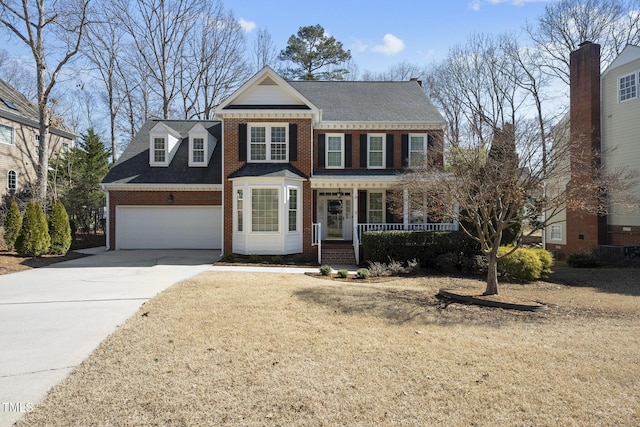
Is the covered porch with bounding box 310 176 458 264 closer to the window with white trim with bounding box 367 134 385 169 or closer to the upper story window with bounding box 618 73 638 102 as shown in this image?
the window with white trim with bounding box 367 134 385 169

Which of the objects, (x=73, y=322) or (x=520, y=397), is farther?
(x=73, y=322)

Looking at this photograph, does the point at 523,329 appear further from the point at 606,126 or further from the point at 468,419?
the point at 606,126

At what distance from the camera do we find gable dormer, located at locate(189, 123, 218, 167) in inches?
722

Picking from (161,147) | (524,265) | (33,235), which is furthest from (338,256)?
(33,235)

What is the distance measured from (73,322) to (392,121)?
1432 centimetres

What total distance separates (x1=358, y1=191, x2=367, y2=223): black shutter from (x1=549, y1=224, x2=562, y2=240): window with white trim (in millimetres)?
10718

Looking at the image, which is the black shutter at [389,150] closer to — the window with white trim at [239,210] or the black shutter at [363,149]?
the black shutter at [363,149]

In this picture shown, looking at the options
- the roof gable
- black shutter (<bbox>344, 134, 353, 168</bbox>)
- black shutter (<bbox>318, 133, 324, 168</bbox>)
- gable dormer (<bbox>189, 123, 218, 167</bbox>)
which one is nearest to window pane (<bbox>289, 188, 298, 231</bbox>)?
black shutter (<bbox>318, 133, 324, 168</bbox>)

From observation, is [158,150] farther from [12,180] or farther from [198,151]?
[12,180]

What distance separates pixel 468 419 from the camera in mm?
3430

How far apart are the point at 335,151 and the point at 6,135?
22.9m

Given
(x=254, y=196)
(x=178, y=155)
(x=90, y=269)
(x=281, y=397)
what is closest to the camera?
(x=281, y=397)

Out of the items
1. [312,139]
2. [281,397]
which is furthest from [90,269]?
[281,397]

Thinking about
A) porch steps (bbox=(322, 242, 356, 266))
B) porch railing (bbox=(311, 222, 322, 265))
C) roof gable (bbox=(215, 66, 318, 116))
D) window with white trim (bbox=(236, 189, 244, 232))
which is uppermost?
roof gable (bbox=(215, 66, 318, 116))
